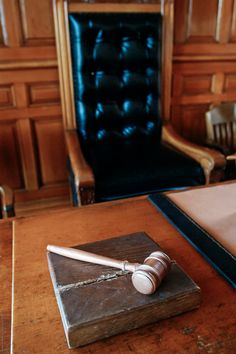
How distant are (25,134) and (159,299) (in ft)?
4.78

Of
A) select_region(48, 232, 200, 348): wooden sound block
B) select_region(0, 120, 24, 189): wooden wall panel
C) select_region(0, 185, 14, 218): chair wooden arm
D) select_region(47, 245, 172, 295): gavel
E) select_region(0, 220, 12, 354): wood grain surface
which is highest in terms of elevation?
select_region(47, 245, 172, 295): gavel

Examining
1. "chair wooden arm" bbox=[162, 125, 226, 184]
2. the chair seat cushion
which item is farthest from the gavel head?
"chair wooden arm" bbox=[162, 125, 226, 184]

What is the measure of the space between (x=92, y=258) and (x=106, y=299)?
11cm

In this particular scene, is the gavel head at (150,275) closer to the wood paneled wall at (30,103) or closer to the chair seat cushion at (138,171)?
the chair seat cushion at (138,171)

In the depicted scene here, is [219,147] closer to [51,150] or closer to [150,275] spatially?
[51,150]

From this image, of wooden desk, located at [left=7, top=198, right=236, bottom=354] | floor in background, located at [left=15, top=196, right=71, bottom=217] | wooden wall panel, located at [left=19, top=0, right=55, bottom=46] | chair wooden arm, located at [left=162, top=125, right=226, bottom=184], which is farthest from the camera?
floor in background, located at [left=15, top=196, right=71, bottom=217]

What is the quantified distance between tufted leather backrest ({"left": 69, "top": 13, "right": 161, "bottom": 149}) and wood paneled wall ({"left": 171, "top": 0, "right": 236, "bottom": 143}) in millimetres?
249

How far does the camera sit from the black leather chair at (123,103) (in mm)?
1415

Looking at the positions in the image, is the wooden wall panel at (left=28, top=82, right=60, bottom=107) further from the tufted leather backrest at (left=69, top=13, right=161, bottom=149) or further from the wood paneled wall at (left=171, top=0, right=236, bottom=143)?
the wood paneled wall at (left=171, top=0, right=236, bottom=143)


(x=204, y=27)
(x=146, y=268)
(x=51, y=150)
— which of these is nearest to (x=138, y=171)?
(x=51, y=150)

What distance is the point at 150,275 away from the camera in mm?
524

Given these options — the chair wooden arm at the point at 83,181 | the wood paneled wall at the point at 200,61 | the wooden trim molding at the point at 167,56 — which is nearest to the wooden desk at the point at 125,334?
the chair wooden arm at the point at 83,181

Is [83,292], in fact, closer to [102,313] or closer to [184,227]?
[102,313]

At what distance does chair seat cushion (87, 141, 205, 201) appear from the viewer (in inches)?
51.4
